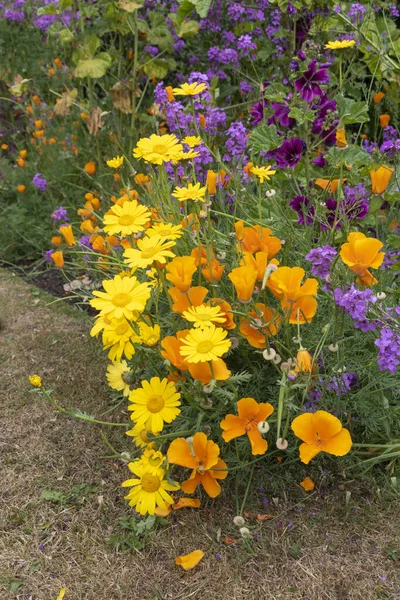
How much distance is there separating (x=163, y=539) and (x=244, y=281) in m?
0.80

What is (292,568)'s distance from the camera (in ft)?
5.38

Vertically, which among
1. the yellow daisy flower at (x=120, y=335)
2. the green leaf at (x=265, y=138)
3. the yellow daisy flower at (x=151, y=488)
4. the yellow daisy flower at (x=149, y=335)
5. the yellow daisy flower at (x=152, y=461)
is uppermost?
the green leaf at (x=265, y=138)

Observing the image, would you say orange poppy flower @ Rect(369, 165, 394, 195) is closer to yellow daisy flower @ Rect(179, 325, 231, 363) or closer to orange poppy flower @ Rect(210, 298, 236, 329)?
orange poppy flower @ Rect(210, 298, 236, 329)

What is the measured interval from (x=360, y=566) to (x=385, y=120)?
1970 mm

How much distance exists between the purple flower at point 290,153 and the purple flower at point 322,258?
707 mm

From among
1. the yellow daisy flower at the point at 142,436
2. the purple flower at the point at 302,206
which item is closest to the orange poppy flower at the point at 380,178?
the purple flower at the point at 302,206

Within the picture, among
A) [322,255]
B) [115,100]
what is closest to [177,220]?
[322,255]

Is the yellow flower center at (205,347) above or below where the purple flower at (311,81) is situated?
below

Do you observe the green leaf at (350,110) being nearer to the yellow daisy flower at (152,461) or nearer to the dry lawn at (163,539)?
the dry lawn at (163,539)

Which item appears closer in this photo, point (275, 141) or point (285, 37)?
point (275, 141)

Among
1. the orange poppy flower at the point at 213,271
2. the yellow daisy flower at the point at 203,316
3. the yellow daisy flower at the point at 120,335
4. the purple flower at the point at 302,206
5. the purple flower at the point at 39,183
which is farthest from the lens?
the purple flower at the point at 39,183

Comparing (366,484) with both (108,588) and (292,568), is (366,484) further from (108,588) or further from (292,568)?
(108,588)

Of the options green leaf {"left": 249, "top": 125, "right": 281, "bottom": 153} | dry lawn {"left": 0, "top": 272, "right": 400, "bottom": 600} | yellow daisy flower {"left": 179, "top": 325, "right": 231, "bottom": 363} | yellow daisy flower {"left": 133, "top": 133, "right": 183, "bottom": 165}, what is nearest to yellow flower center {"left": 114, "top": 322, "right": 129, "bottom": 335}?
yellow daisy flower {"left": 179, "top": 325, "right": 231, "bottom": 363}

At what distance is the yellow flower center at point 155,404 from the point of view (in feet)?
5.32
